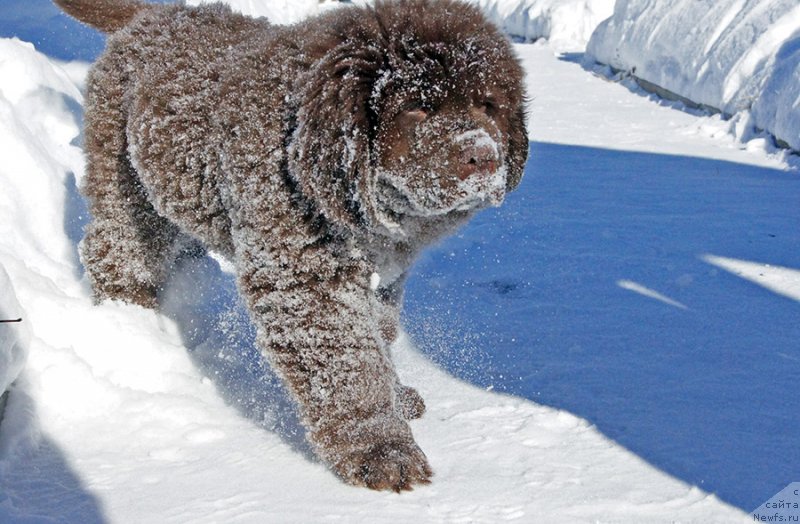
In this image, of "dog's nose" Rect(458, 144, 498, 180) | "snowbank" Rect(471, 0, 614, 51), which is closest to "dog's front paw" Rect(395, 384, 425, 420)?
"dog's nose" Rect(458, 144, 498, 180)

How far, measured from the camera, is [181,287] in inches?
173

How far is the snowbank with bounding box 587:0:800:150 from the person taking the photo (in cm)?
789

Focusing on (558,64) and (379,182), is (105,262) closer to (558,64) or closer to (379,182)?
(379,182)

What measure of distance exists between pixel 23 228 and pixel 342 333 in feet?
7.31

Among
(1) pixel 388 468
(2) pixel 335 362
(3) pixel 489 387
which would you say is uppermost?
(2) pixel 335 362

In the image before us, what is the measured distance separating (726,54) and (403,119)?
8.00m

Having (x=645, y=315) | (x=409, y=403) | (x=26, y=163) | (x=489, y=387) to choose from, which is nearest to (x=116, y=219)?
(x=26, y=163)

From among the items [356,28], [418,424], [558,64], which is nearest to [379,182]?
[356,28]

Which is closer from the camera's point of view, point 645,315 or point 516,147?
point 516,147

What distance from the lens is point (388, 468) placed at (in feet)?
8.93

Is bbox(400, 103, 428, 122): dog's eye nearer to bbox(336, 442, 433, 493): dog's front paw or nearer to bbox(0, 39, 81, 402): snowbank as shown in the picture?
bbox(336, 442, 433, 493): dog's front paw

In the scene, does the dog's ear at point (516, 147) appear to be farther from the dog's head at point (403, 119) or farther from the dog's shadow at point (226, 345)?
the dog's shadow at point (226, 345)

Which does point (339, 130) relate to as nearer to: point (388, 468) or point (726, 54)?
point (388, 468)

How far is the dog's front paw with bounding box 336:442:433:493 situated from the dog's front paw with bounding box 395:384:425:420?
463 mm
